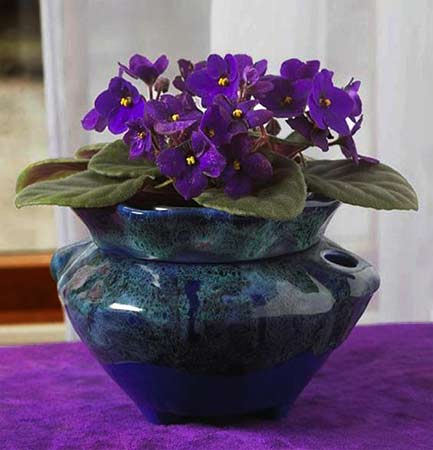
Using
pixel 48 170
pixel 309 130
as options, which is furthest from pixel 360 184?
pixel 48 170

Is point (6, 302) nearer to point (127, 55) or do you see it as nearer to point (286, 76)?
point (127, 55)

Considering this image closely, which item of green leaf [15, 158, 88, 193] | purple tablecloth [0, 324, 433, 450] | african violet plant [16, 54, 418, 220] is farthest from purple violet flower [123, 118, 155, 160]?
purple tablecloth [0, 324, 433, 450]

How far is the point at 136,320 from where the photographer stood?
2.46ft

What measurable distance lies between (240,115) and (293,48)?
2.50ft

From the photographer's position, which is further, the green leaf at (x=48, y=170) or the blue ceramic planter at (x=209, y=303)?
the green leaf at (x=48, y=170)

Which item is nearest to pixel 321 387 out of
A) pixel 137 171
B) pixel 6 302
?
pixel 137 171

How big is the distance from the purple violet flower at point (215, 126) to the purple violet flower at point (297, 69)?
8 centimetres

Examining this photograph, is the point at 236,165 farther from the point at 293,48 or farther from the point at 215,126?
the point at 293,48

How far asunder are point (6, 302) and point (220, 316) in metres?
1.50

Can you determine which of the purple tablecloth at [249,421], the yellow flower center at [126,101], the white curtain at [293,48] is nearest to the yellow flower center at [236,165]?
the yellow flower center at [126,101]

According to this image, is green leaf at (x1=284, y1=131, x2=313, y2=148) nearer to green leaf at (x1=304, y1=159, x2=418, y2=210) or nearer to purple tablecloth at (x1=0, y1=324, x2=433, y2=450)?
green leaf at (x1=304, y1=159, x2=418, y2=210)

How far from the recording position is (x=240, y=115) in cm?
73

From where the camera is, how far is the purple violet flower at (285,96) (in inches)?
29.5

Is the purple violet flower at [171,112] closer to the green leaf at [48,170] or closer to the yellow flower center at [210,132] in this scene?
the yellow flower center at [210,132]
